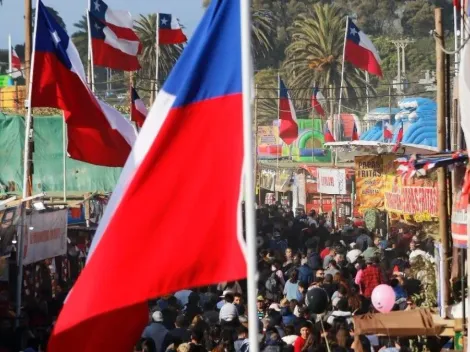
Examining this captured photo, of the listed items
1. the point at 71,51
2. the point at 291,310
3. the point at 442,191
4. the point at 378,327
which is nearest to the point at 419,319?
the point at 378,327

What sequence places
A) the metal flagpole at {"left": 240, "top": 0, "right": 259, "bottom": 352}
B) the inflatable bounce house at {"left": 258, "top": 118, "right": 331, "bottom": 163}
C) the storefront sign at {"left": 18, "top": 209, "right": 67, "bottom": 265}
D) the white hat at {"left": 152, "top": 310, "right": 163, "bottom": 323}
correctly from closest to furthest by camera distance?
the metal flagpole at {"left": 240, "top": 0, "right": 259, "bottom": 352}
the white hat at {"left": 152, "top": 310, "right": 163, "bottom": 323}
the storefront sign at {"left": 18, "top": 209, "right": 67, "bottom": 265}
the inflatable bounce house at {"left": 258, "top": 118, "right": 331, "bottom": 163}

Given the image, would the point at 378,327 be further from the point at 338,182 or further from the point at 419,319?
the point at 338,182

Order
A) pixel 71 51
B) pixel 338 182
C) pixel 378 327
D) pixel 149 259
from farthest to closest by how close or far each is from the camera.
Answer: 1. pixel 338 182
2. pixel 71 51
3. pixel 378 327
4. pixel 149 259

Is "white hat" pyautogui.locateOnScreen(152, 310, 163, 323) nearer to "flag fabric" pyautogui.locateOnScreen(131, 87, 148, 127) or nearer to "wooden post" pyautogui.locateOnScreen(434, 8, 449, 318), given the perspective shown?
"wooden post" pyautogui.locateOnScreen(434, 8, 449, 318)

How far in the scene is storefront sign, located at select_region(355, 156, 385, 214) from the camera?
24.6m

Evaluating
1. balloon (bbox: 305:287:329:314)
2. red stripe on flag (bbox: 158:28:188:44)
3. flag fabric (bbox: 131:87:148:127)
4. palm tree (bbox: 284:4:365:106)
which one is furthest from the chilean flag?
palm tree (bbox: 284:4:365:106)

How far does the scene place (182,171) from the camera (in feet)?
18.3

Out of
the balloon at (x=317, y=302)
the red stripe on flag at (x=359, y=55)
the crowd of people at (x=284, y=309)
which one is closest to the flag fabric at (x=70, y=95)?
the crowd of people at (x=284, y=309)

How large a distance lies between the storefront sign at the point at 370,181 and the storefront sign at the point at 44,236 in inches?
379

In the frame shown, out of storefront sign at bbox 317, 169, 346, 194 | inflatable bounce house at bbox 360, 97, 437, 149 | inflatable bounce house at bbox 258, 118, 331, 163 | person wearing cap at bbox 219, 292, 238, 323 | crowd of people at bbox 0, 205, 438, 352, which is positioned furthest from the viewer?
inflatable bounce house at bbox 258, 118, 331, 163

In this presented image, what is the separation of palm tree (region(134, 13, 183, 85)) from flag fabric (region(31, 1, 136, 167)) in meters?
43.0

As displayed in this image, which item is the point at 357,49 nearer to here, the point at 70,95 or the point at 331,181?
the point at 331,181

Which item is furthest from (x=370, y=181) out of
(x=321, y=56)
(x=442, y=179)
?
(x=321, y=56)

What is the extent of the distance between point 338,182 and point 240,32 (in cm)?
2868
